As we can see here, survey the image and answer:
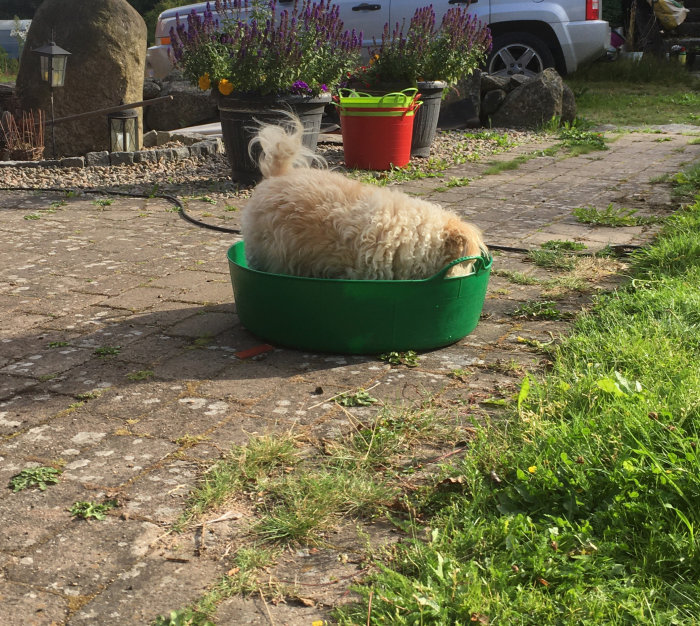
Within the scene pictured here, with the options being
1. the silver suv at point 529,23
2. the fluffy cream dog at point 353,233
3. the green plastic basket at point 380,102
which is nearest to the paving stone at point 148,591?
the fluffy cream dog at point 353,233

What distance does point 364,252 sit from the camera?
3.48 meters

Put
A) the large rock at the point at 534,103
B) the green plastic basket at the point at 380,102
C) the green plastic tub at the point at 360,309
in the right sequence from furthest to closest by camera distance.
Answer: the large rock at the point at 534,103, the green plastic basket at the point at 380,102, the green plastic tub at the point at 360,309

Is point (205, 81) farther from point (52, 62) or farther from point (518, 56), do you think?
point (518, 56)

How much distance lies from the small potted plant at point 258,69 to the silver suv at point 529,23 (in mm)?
3743

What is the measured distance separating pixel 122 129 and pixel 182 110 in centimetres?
348

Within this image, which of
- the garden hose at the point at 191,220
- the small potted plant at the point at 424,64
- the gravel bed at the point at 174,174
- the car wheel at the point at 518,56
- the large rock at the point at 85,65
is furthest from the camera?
the car wheel at the point at 518,56

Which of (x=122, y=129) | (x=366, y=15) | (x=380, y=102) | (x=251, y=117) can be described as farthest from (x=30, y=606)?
(x=366, y=15)

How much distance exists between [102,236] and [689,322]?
4.29 metres

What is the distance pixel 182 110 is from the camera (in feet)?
42.5

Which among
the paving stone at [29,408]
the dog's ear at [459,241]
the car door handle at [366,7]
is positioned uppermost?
the car door handle at [366,7]

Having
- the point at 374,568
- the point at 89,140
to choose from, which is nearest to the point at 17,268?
the point at 374,568

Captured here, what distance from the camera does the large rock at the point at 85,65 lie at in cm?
1023

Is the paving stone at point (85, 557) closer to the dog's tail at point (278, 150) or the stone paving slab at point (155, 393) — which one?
the stone paving slab at point (155, 393)

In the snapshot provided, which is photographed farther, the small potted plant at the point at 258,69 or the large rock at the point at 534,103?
the large rock at the point at 534,103
